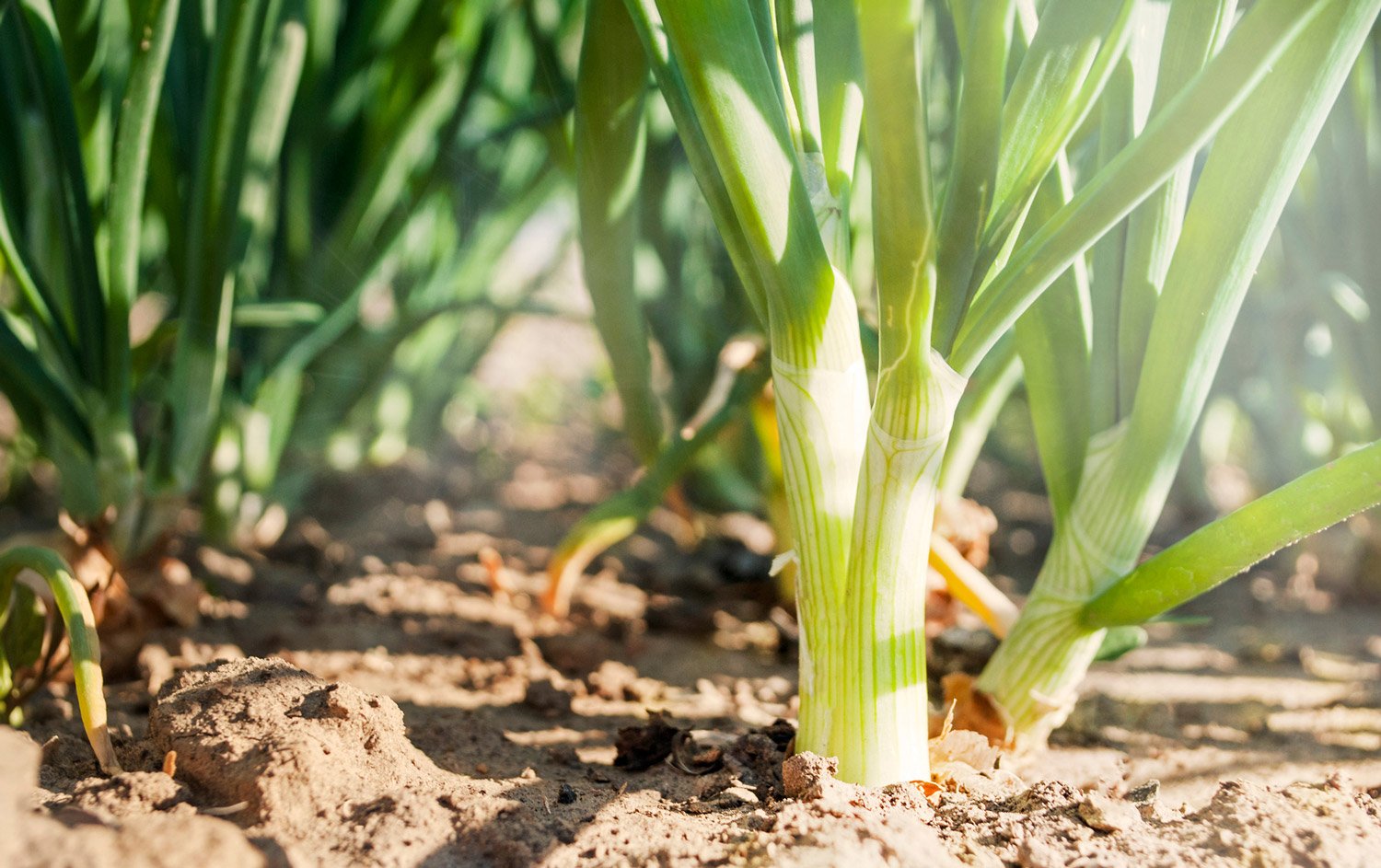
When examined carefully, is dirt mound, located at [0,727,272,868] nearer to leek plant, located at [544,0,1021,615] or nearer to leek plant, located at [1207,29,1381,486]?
leek plant, located at [544,0,1021,615]

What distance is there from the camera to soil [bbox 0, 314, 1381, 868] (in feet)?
1.86

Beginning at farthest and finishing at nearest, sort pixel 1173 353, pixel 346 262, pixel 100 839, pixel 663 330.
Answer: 1. pixel 663 330
2. pixel 346 262
3. pixel 1173 353
4. pixel 100 839

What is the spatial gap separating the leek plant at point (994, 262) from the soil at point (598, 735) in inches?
4.5

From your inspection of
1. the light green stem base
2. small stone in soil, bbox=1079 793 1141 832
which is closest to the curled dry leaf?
the light green stem base

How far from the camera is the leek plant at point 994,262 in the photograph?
58cm

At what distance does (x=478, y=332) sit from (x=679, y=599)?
65cm

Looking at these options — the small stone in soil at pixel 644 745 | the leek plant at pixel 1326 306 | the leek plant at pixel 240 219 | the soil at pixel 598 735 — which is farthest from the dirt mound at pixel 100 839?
the leek plant at pixel 1326 306

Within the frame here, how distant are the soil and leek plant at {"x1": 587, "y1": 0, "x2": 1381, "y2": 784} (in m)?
0.11

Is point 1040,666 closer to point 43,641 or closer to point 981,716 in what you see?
point 981,716

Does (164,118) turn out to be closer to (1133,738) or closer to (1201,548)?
(1201,548)

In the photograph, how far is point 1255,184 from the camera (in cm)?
67

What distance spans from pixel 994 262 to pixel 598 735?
1.76 ft

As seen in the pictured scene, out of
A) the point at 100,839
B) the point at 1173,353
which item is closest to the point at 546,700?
the point at 100,839

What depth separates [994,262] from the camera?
655mm
